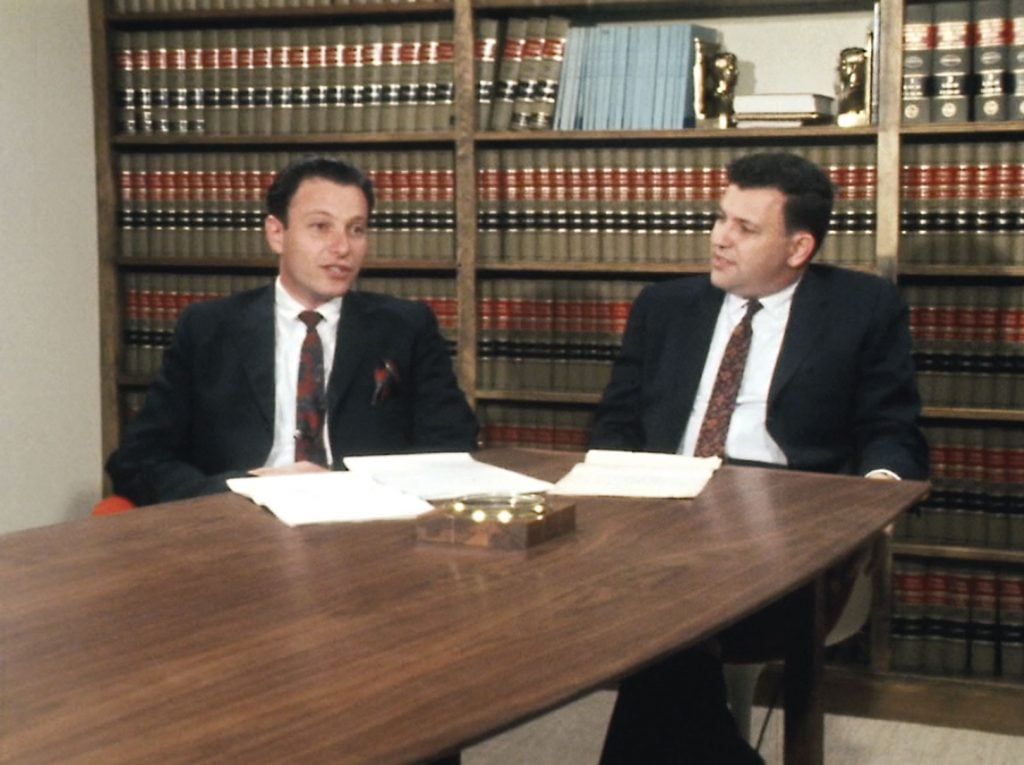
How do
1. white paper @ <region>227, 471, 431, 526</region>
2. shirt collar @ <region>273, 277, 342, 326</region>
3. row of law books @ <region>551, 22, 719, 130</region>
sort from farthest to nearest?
1. row of law books @ <region>551, 22, 719, 130</region>
2. shirt collar @ <region>273, 277, 342, 326</region>
3. white paper @ <region>227, 471, 431, 526</region>

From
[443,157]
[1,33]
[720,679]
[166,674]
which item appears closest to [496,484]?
[720,679]

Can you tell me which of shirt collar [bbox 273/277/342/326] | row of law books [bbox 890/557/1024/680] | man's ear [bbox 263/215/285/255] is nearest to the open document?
shirt collar [bbox 273/277/342/326]

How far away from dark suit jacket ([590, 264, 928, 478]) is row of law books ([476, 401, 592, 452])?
26.5 inches

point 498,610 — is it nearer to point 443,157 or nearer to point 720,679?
point 720,679

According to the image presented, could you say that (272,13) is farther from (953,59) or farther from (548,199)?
(953,59)

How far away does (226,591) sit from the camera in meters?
1.52

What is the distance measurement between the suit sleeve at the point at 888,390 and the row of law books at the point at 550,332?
0.87 metres

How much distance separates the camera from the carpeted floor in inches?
128

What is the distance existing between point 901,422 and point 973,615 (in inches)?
34.8

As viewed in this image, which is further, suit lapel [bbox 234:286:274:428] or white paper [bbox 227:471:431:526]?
suit lapel [bbox 234:286:274:428]

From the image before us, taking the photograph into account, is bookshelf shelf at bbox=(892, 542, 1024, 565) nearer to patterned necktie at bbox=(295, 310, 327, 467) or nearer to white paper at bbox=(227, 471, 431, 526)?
patterned necktie at bbox=(295, 310, 327, 467)

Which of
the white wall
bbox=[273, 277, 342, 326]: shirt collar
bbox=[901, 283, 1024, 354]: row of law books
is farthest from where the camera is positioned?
the white wall

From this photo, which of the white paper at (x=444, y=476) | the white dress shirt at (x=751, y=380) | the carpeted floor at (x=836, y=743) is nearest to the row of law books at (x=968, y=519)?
the carpeted floor at (x=836, y=743)

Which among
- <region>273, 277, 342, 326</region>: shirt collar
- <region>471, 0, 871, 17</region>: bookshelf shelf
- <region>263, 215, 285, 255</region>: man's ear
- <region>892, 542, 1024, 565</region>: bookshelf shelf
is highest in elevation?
<region>471, 0, 871, 17</region>: bookshelf shelf
